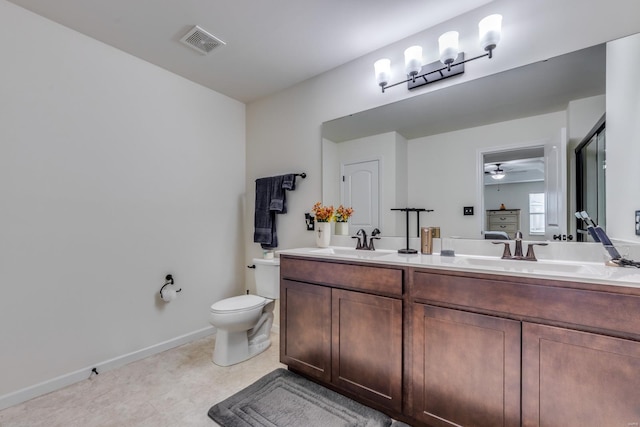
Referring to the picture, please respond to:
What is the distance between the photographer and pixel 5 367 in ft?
5.55

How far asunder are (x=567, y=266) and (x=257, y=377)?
197 centimetres

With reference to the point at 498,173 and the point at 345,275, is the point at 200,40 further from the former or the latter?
the point at 498,173

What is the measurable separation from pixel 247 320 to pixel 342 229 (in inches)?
40.6

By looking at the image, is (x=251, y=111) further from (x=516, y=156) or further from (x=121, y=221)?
(x=516, y=156)

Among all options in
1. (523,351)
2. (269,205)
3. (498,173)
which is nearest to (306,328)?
(523,351)

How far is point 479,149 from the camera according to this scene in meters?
1.78

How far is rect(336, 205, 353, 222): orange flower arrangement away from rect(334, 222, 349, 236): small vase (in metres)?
0.04

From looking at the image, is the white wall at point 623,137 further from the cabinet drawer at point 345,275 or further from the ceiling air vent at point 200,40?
the ceiling air vent at point 200,40

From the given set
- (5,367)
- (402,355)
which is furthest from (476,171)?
(5,367)

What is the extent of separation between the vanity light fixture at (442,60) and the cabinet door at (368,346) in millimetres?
1457

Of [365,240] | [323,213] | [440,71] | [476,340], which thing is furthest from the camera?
[323,213]

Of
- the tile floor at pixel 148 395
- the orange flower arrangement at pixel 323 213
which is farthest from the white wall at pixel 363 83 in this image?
the tile floor at pixel 148 395

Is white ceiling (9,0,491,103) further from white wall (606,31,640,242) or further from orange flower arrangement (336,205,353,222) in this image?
orange flower arrangement (336,205,353,222)

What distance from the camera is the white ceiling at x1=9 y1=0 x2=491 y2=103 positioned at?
1725 millimetres
